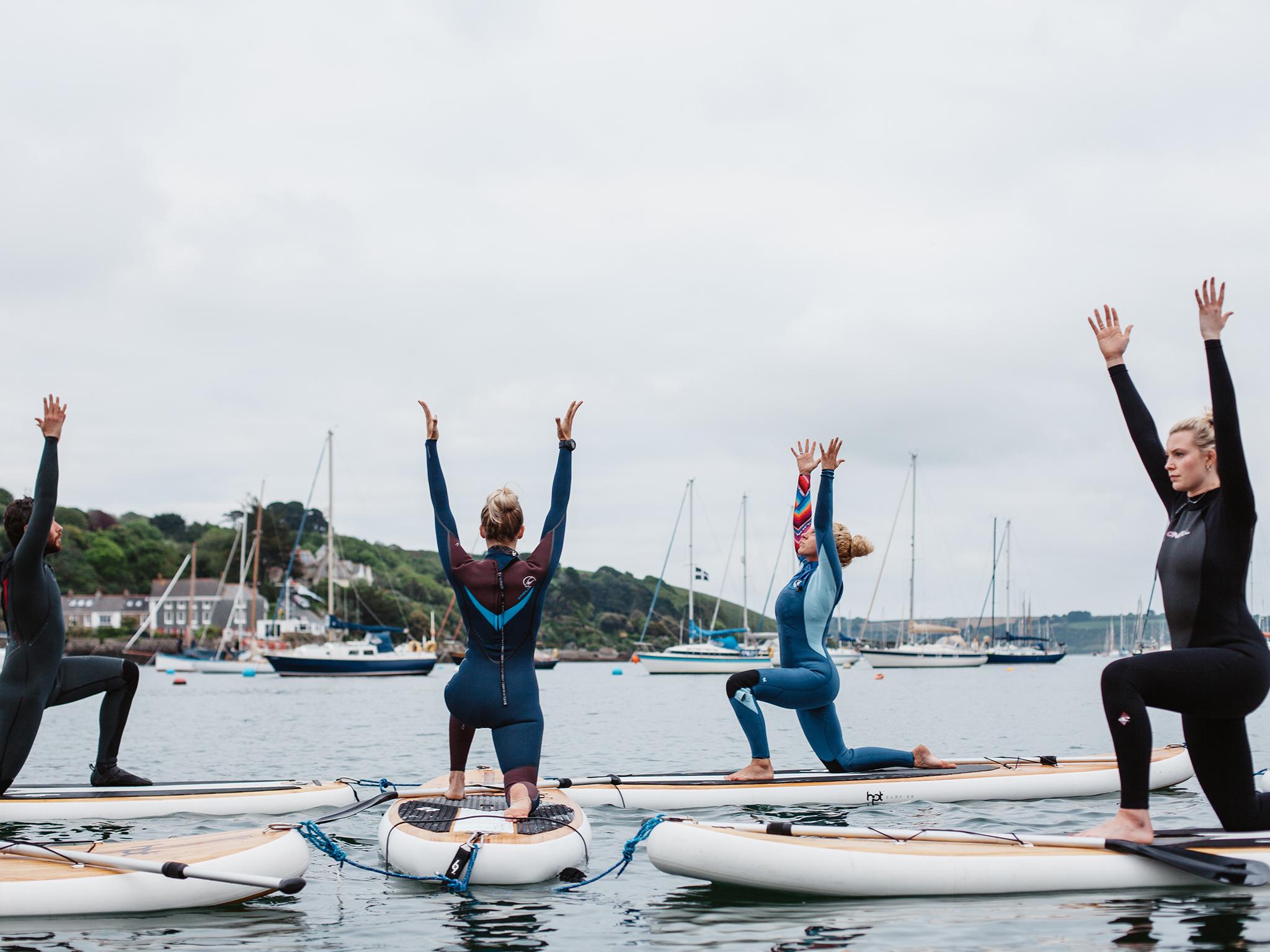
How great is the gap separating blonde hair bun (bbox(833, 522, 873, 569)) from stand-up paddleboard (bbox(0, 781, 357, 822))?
4725 mm

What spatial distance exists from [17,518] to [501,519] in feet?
13.4

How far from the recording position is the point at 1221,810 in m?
6.55

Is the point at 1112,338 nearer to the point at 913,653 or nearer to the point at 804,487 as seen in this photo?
the point at 804,487

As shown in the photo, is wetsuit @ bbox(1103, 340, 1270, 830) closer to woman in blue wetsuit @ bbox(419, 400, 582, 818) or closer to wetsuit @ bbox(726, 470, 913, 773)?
woman in blue wetsuit @ bbox(419, 400, 582, 818)

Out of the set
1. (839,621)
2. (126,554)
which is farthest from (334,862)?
(126,554)

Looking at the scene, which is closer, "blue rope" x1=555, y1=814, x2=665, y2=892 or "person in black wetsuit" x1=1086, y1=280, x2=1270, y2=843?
"person in black wetsuit" x1=1086, y1=280, x2=1270, y2=843

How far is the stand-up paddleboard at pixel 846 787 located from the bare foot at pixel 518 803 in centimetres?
289

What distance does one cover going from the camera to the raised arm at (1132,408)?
6547 mm

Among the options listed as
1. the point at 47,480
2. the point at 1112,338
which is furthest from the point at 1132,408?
the point at 47,480

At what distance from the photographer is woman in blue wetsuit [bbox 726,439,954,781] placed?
32.5 feet

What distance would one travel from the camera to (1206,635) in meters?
6.06

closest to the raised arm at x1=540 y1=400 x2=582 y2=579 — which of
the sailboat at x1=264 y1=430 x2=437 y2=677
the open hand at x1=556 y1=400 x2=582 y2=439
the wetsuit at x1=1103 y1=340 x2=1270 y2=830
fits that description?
the open hand at x1=556 y1=400 x2=582 y2=439

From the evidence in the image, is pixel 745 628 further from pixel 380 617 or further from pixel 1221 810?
pixel 1221 810

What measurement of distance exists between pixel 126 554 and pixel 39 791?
14232cm
